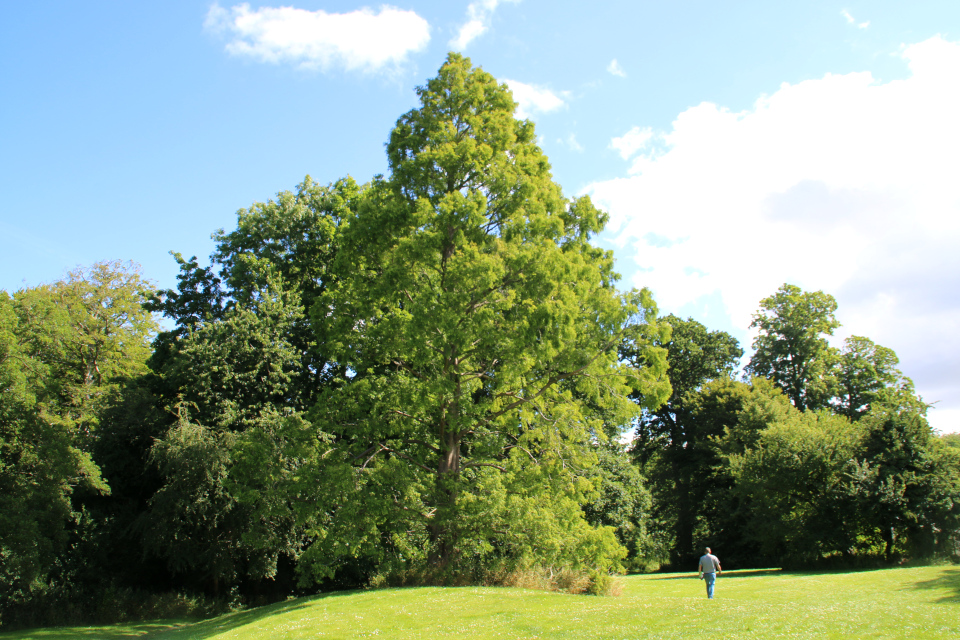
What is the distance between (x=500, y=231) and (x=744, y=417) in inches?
922

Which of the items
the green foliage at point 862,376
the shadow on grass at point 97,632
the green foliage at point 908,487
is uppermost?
the green foliage at point 862,376

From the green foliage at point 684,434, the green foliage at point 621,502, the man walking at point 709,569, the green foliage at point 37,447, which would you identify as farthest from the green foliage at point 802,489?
the green foliage at point 37,447

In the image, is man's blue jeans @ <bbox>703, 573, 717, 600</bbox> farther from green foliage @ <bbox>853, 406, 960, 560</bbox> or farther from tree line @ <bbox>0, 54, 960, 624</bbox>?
green foliage @ <bbox>853, 406, 960, 560</bbox>

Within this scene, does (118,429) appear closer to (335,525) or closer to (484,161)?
(335,525)

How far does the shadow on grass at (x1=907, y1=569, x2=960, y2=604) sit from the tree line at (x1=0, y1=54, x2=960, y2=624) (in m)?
6.72

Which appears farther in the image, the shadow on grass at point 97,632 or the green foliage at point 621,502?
the green foliage at point 621,502

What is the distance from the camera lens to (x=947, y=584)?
15180 mm

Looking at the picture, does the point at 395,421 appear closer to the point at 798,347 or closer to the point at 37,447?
the point at 37,447

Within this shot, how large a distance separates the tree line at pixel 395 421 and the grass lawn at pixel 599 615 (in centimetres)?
202

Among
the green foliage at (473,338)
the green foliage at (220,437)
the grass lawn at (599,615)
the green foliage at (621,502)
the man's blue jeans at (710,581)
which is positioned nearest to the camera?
the grass lawn at (599,615)

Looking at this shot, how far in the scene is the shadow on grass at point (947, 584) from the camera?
492 inches

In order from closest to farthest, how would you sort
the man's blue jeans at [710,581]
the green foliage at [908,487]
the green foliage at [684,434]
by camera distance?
the man's blue jeans at [710,581], the green foliage at [908,487], the green foliage at [684,434]

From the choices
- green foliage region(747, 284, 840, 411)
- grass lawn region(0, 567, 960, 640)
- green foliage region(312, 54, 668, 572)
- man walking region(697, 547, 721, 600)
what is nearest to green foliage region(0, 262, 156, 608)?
grass lawn region(0, 567, 960, 640)

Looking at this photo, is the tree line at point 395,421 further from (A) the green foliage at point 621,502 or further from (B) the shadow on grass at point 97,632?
(B) the shadow on grass at point 97,632
